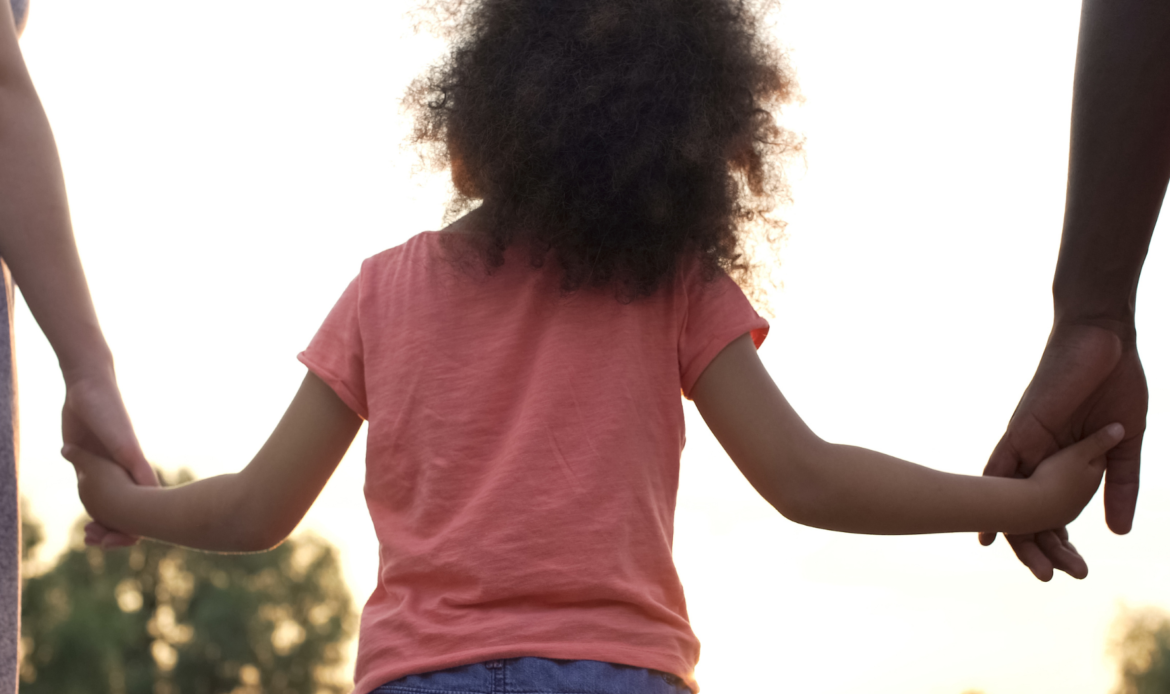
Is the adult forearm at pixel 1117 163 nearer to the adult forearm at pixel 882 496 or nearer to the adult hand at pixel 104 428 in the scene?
the adult forearm at pixel 882 496

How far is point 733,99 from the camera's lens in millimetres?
1644

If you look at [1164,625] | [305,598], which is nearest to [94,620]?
[305,598]

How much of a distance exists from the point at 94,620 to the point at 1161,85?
904 inches

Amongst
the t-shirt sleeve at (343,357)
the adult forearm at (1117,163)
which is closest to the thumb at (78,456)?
the t-shirt sleeve at (343,357)

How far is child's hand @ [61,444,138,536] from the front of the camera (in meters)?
1.94

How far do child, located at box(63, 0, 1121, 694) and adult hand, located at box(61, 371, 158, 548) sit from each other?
0.85 feet

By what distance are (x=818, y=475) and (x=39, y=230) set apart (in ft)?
4.37

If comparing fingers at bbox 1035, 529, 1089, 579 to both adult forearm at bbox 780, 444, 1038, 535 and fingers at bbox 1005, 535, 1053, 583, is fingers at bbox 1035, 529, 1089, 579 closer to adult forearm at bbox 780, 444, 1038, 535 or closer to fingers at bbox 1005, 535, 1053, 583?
fingers at bbox 1005, 535, 1053, 583

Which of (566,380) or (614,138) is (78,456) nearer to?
(566,380)

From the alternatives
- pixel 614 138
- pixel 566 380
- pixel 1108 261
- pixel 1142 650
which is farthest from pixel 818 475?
pixel 1142 650

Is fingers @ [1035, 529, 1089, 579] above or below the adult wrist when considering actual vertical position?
below

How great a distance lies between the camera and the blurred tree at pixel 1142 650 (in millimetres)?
22203

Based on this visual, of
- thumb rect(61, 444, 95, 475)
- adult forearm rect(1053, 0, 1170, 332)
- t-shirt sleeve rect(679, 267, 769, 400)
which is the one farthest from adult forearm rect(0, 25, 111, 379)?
adult forearm rect(1053, 0, 1170, 332)

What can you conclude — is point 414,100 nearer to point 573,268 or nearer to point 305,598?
point 573,268
